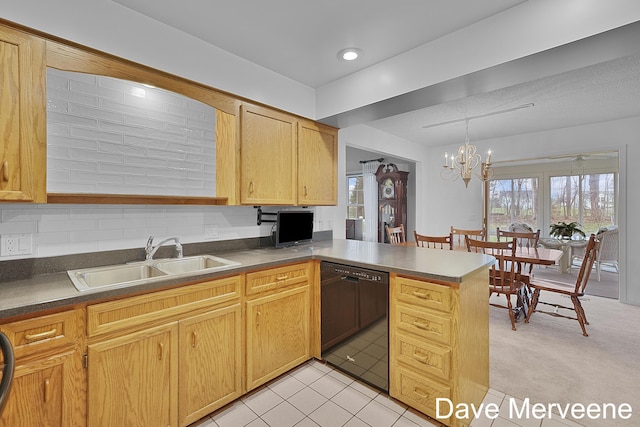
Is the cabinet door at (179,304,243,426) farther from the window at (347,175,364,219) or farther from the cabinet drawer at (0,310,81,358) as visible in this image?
the window at (347,175,364,219)

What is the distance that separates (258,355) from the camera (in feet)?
6.67

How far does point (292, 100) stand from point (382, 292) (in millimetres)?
1842

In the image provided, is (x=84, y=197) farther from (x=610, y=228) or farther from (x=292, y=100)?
(x=610, y=228)

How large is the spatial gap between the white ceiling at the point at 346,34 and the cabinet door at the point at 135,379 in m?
1.87

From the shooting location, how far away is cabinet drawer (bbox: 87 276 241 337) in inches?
54.9

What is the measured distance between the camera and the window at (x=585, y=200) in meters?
5.61

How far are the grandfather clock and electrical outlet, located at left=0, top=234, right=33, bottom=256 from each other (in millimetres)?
5082

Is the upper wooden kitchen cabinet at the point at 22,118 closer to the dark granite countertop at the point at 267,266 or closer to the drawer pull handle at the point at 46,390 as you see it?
the dark granite countertop at the point at 267,266

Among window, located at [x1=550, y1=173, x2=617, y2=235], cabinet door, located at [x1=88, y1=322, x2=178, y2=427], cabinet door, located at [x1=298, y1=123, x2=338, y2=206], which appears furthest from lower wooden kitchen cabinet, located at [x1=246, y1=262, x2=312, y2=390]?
window, located at [x1=550, y1=173, x2=617, y2=235]

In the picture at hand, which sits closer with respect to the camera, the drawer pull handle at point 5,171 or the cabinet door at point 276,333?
the drawer pull handle at point 5,171

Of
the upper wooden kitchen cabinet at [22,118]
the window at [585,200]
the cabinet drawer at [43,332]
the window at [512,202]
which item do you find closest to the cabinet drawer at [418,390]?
the cabinet drawer at [43,332]

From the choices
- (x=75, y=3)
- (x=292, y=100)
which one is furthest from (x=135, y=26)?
(x=292, y=100)

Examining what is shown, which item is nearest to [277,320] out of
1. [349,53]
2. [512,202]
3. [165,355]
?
[165,355]

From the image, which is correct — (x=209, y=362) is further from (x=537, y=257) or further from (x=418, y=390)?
(x=537, y=257)
